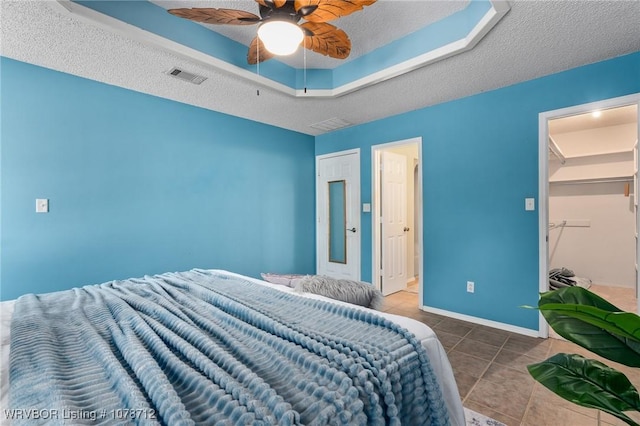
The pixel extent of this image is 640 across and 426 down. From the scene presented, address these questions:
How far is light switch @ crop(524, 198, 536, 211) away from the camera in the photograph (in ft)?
9.05

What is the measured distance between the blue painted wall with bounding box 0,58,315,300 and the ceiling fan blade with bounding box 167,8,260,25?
166 cm

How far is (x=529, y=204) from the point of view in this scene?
2781mm

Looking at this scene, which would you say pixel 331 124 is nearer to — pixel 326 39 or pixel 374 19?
pixel 374 19

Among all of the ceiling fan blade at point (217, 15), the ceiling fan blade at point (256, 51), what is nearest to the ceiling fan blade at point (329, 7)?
the ceiling fan blade at point (217, 15)

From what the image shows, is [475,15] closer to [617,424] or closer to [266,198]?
[617,424]

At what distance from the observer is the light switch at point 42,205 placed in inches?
94.7

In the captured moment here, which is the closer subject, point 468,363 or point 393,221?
point 468,363

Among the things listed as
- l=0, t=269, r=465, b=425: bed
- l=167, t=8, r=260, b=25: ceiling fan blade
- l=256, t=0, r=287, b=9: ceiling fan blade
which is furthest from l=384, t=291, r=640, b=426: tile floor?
l=167, t=8, r=260, b=25: ceiling fan blade

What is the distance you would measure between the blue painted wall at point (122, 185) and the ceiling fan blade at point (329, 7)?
2204 mm

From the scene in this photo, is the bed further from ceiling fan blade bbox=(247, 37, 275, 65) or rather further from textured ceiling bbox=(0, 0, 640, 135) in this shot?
textured ceiling bbox=(0, 0, 640, 135)

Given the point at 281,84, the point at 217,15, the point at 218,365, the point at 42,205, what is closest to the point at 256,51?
the point at 217,15

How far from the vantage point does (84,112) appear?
262 centimetres

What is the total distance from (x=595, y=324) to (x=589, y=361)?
0.32 meters

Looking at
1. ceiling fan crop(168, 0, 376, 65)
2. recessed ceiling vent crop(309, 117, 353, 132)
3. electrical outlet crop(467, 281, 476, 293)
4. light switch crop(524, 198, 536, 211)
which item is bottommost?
electrical outlet crop(467, 281, 476, 293)
